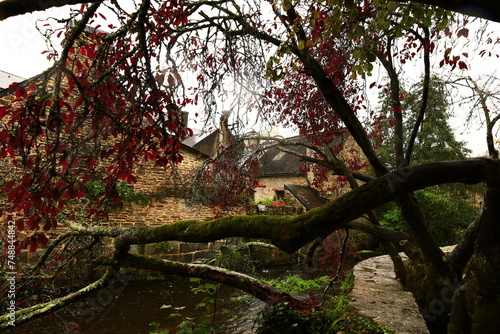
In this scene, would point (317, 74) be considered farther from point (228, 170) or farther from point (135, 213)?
point (135, 213)

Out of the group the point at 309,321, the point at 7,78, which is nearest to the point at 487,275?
the point at 309,321

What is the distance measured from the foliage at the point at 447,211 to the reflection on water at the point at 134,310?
10.9m

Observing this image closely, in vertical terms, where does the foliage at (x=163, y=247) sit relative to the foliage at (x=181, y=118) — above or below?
below

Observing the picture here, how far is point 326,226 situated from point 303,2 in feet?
11.9

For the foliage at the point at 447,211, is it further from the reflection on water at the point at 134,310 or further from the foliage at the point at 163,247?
the foliage at the point at 163,247

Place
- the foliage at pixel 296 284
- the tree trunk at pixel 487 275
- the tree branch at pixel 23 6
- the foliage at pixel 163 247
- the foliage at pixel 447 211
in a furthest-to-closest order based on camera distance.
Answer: the foliage at pixel 447 211
the foliage at pixel 163 247
the foliage at pixel 296 284
the tree trunk at pixel 487 275
the tree branch at pixel 23 6

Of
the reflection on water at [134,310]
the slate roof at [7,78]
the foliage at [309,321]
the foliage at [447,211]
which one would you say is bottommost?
the reflection on water at [134,310]

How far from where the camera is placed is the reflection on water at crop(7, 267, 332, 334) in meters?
5.88

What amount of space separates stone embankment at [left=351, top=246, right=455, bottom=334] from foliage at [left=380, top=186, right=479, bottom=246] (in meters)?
9.22

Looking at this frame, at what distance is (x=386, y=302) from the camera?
4402 mm

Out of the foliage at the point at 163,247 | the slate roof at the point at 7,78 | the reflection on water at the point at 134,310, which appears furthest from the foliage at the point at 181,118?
the slate roof at the point at 7,78

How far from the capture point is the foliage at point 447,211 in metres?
13.8

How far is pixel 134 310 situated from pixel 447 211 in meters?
14.2

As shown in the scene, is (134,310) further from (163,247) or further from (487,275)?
(487,275)
